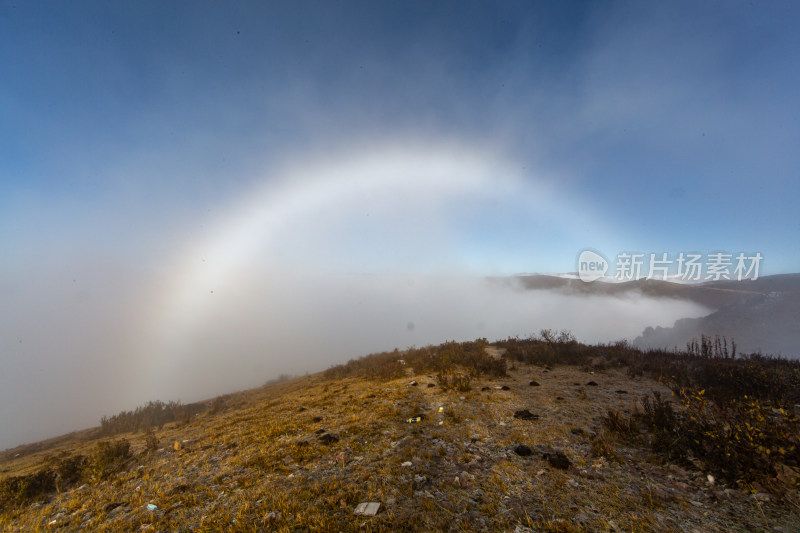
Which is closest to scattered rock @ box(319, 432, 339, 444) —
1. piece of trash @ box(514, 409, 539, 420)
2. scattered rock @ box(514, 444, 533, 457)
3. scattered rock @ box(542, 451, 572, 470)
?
scattered rock @ box(514, 444, 533, 457)

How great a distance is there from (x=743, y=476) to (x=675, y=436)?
156 centimetres

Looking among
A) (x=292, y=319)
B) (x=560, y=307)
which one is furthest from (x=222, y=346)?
(x=560, y=307)

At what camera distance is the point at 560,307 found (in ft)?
→ 433

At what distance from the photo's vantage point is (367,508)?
4012 mm

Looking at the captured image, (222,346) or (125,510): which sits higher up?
(125,510)

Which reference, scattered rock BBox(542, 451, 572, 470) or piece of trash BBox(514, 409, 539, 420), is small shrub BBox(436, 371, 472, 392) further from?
scattered rock BBox(542, 451, 572, 470)

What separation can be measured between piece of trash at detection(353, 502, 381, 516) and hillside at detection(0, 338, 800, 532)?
0.24 ft

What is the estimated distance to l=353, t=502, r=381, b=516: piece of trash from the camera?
12.9 ft

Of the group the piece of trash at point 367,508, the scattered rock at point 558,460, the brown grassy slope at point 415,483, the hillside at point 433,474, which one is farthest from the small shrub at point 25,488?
the scattered rock at point 558,460

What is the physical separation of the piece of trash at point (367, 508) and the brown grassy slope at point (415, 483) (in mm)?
90

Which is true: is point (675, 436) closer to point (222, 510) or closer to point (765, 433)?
point (765, 433)

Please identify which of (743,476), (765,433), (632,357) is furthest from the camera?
(632,357)

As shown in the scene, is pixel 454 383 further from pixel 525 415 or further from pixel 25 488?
pixel 25 488

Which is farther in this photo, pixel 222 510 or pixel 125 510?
pixel 125 510
